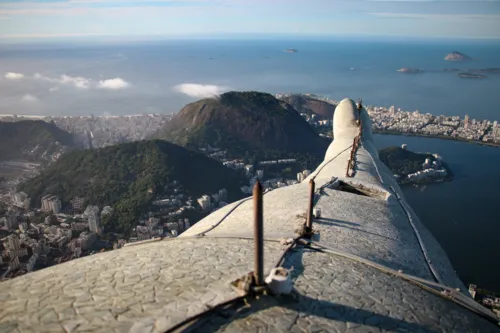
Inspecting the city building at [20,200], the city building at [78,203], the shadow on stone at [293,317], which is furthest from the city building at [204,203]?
the shadow on stone at [293,317]

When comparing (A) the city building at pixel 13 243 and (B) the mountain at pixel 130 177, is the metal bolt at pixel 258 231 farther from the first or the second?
(B) the mountain at pixel 130 177

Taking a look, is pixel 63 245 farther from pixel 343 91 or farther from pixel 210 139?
pixel 343 91

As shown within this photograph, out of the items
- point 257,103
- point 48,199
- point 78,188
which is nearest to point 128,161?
point 78,188

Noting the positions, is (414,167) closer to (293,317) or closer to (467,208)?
(467,208)

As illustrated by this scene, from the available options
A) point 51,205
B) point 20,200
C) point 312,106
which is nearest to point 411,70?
point 312,106

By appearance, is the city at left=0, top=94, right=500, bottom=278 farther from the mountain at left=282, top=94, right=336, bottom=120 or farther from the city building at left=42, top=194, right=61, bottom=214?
the mountain at left=282, top=94, right=336, bottom=120
